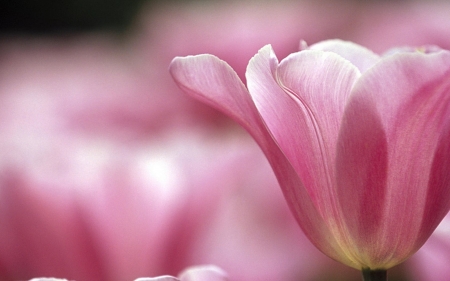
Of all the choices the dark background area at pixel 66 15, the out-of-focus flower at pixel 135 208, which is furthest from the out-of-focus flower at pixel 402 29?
the dark background area at pixel 66 15

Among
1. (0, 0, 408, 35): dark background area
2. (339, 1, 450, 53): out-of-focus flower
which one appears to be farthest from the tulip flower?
(0, 0, 408, 35): dark background area

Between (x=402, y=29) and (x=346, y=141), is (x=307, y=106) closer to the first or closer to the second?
(x=346, y=141)

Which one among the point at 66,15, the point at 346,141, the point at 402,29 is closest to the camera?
the point at 346,141

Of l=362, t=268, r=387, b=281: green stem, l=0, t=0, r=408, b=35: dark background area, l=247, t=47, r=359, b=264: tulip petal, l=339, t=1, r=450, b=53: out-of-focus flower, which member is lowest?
l=362, t=268, r=387, b=281: green stem

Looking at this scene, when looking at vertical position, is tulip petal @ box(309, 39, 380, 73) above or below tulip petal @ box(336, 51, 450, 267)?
above

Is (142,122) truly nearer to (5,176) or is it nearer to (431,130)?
(5,176)

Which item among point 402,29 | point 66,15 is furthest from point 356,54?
point 66,15

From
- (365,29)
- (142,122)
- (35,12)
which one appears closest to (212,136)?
(142,122)

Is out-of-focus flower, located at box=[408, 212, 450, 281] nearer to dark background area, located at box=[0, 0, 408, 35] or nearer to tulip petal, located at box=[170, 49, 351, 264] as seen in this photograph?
tulip petal, located at box=[170, 49, 351, 264]
